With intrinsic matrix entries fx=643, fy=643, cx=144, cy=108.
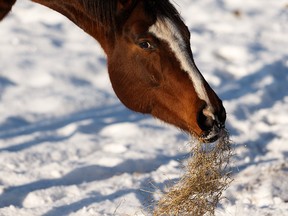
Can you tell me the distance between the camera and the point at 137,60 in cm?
383

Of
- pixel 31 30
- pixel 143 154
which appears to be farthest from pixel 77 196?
pixel 31 30

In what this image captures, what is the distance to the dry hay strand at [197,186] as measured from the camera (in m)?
3.57

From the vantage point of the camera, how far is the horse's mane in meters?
3.63

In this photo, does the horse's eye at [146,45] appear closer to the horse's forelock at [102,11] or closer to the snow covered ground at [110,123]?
the horse's forelock at [102,11]

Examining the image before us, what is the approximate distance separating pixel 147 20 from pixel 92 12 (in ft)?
1.13

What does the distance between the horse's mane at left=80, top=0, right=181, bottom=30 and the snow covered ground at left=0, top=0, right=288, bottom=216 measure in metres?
1.03

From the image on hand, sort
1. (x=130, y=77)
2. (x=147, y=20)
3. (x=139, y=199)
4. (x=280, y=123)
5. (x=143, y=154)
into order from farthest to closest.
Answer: (x=280, y=123), (x=143, y=154), (x=139, y=199), (x=130, y=77), (x=147, y=20)

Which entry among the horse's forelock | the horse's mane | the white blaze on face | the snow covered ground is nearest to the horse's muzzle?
the white blaze on face

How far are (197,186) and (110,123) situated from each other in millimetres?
2825

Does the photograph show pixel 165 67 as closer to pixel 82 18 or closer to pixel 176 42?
pixel 176 42

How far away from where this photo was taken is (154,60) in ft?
12.4

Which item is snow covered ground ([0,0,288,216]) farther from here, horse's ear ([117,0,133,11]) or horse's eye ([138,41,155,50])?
horse's ear ([117,0,133,11])

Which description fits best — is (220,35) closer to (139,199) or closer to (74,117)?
(74,117)

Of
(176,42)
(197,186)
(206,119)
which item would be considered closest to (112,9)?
(176,42)
